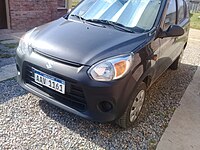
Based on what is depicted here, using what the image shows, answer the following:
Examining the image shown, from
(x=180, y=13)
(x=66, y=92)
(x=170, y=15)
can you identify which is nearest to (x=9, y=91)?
(x=66, y=92)

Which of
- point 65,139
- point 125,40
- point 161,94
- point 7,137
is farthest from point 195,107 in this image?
point 7,137

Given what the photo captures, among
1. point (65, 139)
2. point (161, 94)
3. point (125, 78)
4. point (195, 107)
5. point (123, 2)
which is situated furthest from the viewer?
point (161, 94)

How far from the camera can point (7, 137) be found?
2279mm

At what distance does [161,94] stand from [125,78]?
1636 mm

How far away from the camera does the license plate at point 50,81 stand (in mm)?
2270

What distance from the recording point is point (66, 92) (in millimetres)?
2271

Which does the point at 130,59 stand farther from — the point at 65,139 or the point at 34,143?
the point at 34,143

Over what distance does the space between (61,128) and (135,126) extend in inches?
34.8

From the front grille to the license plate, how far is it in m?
0.04

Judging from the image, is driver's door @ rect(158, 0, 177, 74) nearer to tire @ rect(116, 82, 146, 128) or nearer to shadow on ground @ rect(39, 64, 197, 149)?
shadow on ground @ rect(39, 64, 197, 149)

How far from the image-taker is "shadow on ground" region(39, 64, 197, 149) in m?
2.40

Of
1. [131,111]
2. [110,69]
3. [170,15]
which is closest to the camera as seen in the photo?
[110,69]

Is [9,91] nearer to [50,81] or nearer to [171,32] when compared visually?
[50,81]

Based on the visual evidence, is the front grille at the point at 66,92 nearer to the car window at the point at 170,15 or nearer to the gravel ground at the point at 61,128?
the gravel ground at the point at 61,128
